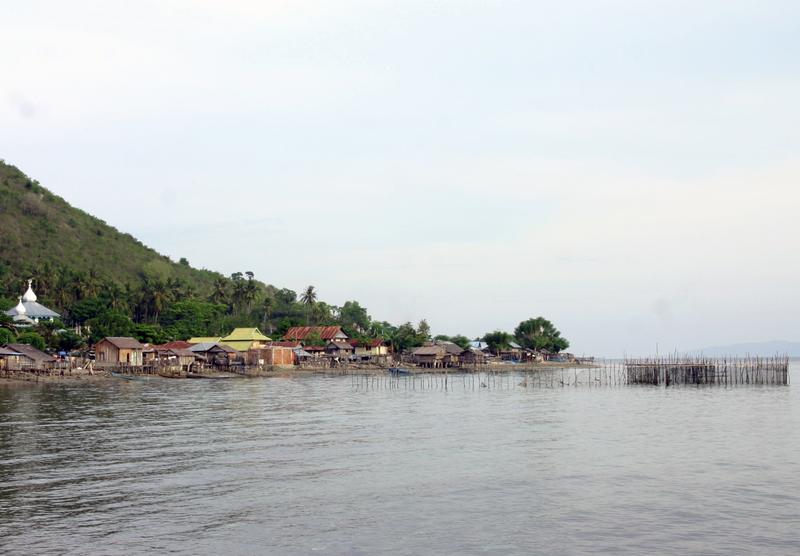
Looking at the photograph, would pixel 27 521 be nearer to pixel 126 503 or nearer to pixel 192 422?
pixel 126 503

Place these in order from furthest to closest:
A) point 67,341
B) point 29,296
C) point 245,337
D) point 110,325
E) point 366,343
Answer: point 366,343, point 29,296, point 245,337, point 110,325, point 67,341

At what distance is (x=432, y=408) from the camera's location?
5994 cm

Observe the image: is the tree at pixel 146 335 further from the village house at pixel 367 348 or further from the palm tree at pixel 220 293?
the palm tree at pixel 220 293

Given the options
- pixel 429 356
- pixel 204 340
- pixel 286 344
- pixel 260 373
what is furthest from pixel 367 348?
pixel 260 373

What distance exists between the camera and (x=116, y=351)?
10338 cm

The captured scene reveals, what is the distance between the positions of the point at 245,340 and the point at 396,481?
3820 inches

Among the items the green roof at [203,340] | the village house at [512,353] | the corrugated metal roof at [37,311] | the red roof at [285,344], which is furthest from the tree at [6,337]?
the village house at [512,353]

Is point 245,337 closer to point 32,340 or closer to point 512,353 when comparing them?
point 32,340

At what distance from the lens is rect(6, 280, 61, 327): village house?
4385 inches

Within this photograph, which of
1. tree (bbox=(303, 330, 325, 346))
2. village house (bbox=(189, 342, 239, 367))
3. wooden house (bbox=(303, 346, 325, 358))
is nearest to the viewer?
village house (bbox=(189, 342, 239, 367))

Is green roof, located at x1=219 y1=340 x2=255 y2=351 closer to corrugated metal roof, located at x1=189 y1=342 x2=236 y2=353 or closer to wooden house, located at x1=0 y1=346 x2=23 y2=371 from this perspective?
corrugated metal roof, located at x1=189 y1=342 x2=236 y2=353

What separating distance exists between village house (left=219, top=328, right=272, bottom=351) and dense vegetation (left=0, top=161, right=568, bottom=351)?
362 inches

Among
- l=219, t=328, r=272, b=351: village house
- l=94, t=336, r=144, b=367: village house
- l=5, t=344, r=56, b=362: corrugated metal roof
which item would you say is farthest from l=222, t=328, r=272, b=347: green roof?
l=5, t=344, r=56, b=362: corrugated metal roof

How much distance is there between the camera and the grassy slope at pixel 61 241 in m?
153
